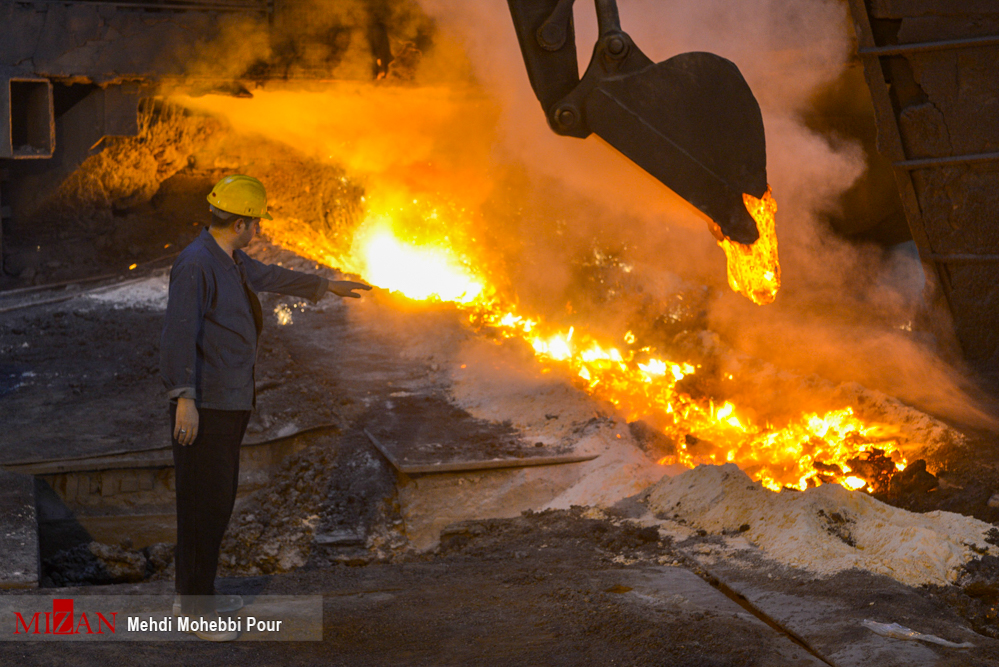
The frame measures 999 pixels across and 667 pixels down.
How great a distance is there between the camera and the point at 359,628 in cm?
296

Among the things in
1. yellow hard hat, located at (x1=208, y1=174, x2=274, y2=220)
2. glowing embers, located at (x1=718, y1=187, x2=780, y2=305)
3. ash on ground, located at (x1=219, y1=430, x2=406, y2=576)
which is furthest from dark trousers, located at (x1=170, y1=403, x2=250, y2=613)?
glowing embers, located at (x1=718, y1=187, x2=780, y2=305)

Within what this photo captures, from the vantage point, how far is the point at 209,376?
2.78 m

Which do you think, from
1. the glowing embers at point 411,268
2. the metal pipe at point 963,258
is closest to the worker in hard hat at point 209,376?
the metal pipe at point 963,258

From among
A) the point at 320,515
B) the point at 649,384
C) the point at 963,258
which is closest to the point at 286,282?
the point at 320,515

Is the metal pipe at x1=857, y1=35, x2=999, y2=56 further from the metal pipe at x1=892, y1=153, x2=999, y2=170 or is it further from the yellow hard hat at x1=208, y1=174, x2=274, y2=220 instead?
the yellow hard hat at x1=208, y1=174, x2=274, y2=220

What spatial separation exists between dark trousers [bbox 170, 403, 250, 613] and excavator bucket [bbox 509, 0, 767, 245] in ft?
7.05

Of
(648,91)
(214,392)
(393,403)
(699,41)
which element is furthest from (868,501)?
(699,41)

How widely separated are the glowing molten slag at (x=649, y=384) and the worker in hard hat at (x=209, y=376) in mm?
2454

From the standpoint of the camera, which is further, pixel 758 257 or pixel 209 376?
pixel 758 257

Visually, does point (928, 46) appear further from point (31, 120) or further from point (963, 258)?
point (31, 120)

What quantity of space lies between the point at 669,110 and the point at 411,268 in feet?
19.0

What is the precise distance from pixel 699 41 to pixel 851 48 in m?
1.17

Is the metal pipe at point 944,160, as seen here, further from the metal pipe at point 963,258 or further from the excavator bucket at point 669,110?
the excavator bucket at point 669,110

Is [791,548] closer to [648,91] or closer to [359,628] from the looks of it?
[359,628]
